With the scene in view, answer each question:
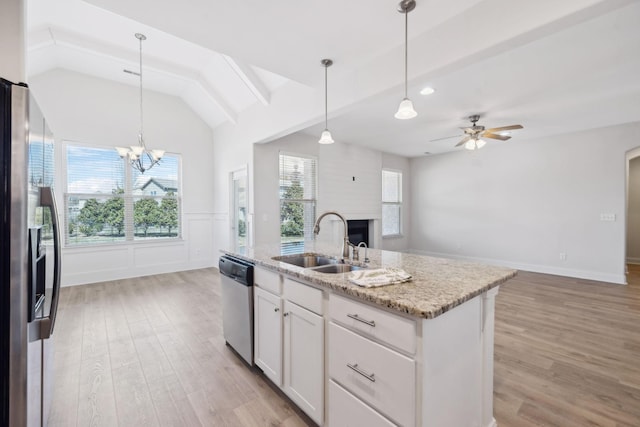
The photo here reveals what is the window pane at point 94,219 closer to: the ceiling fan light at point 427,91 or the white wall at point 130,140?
the white wall at point 130,140

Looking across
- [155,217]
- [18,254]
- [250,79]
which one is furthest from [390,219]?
[18,254]

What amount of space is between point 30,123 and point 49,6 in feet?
11.7

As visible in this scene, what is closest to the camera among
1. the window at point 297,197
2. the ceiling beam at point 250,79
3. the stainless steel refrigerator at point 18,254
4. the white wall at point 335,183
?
the stainless steel refrigerator at point 18,254

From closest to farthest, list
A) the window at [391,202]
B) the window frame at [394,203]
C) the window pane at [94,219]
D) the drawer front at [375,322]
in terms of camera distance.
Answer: the drawer front at [375,322], the window pane at [94,219], the window frame at [394,203], the window at [391,202]

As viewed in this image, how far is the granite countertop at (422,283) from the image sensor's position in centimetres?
115

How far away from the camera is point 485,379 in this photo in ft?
5.02

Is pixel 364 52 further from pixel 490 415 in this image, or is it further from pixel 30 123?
pixel 490 415

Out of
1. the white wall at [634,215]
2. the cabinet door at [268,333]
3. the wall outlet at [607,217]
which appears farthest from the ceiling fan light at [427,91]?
the white wall at [634,215]

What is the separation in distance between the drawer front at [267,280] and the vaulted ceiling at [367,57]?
80.1 inches

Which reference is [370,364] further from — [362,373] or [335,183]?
[335,183]

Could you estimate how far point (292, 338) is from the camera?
1784 mm

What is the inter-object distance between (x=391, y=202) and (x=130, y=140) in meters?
6.16

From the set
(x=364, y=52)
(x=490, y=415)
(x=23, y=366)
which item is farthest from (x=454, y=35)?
(x=23, y=366)

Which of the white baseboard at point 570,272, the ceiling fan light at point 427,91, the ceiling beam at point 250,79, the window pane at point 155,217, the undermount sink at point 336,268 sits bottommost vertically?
the white baseboard at point 570,272
